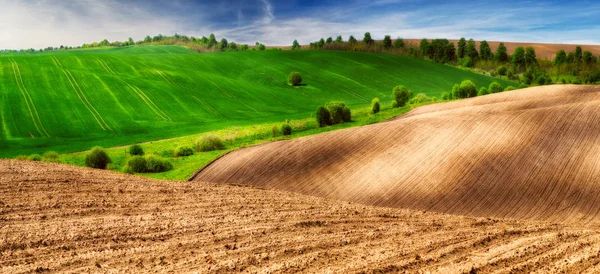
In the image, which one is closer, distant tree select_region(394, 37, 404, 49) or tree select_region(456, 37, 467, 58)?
tree select_region(456, 37, 467, 58)

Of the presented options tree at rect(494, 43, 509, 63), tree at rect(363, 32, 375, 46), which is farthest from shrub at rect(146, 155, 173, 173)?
tree at rect(363, 32, 375, 46)

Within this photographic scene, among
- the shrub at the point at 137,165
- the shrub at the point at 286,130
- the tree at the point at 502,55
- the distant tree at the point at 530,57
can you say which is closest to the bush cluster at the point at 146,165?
the shrub at the point at 137,165

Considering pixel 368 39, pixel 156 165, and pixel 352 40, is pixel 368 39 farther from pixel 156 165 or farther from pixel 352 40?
pixel 156 165

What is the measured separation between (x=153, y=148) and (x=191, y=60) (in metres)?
66.3

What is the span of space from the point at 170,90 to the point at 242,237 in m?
75.6

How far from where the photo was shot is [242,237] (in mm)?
15875

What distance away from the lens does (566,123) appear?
31438 millimetres

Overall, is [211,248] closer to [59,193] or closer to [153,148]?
[59,193]

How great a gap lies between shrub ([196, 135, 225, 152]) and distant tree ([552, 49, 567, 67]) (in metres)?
133

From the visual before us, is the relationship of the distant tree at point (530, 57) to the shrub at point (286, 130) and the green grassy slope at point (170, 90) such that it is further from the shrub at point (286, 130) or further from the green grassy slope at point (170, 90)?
the shrub at point (286, 130)

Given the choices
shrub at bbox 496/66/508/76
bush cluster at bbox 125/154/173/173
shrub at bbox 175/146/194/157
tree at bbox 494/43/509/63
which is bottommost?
shrub at bbox 175/146/194/157

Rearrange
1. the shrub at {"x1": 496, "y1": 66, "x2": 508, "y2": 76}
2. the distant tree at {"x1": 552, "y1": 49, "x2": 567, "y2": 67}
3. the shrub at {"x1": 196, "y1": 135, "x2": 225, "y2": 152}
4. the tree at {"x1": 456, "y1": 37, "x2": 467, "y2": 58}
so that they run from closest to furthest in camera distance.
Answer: the shrub at {"x1": 196, "y1": 135, "x2": 225, "y2": 152} < the shrub at {"x1": 496, "y1": 66, "x2": 508, "y2": 76} < the distant tree at {"x1": 552, "y1": 49, "x2": 567, "y2": 67} < the tree at {"x1": 456, "y1": 37, "x2": 467, "y2": 58}

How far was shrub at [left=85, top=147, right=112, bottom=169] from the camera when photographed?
39.8m

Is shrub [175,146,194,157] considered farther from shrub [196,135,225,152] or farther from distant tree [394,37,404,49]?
distant tree [394,37,404,49]
